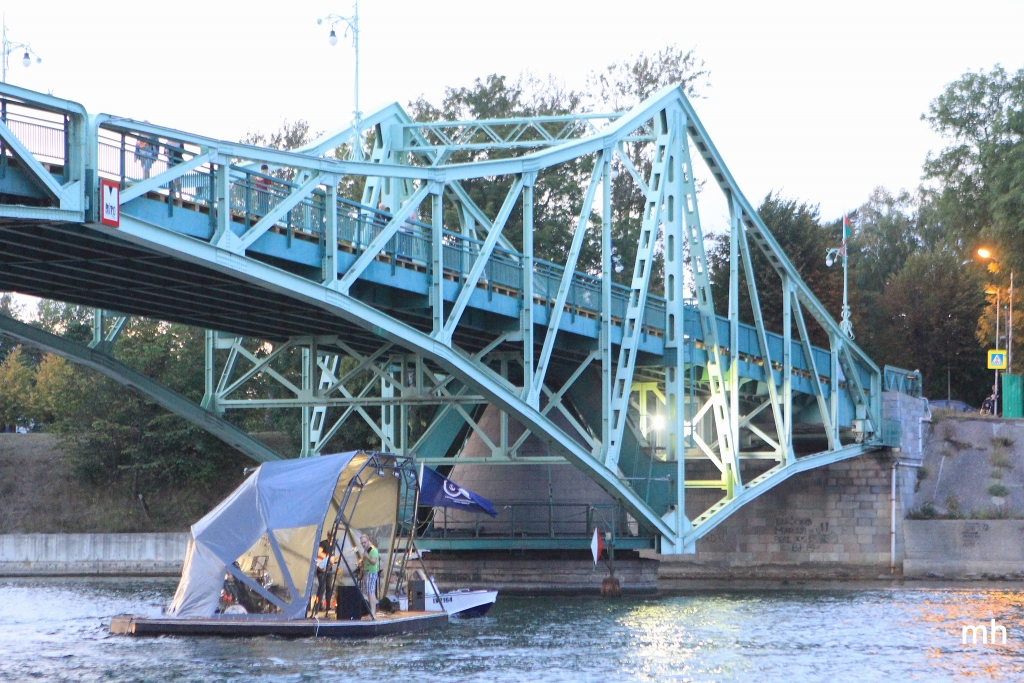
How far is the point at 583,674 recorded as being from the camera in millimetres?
26312

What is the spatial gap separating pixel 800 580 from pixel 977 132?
96.7 feet

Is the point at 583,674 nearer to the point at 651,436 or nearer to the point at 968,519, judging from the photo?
the point at 651,436

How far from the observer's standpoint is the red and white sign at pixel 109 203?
83.0 feet

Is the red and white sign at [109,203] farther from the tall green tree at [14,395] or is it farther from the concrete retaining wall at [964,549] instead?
the tall green tree at [14,395]

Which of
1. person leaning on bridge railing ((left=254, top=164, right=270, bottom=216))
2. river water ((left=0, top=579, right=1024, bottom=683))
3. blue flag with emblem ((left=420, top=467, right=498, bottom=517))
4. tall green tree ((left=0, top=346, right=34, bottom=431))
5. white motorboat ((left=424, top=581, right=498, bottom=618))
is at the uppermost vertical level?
person leaning on bridge railing ((left=254, top=164, right=270, bottom=216))

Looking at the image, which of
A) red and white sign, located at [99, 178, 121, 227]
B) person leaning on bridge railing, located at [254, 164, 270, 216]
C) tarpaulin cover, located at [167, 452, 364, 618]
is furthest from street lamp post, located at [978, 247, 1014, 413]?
red and white sign, located at [99, 178, 121, 227]

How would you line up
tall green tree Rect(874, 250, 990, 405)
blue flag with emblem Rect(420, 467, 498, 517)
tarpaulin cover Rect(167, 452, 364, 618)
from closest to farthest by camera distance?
1. tarpaulin cover Rect(167, 452, 364, 618)
2. blue flag with emblem Rect(420, 467, 498, 517)
3. tall green tree Rect(874, 250, 990, 405)

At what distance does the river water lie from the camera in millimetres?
25875

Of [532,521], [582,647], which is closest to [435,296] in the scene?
[582,647]

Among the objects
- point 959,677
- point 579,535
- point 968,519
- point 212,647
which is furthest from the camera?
point 968,519

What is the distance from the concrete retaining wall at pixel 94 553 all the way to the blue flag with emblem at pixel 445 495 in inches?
890

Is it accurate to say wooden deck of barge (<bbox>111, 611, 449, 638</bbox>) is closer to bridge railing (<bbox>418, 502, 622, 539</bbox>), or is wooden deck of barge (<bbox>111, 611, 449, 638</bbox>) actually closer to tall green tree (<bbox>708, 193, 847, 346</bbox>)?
bridge railing (<bbox>418, 502, 622, 539</bbox>)

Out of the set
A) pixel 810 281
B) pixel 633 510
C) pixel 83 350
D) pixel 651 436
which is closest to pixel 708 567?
pixel 651 436

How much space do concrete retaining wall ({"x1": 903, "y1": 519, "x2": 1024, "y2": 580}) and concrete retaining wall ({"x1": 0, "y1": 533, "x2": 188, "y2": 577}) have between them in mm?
27825
